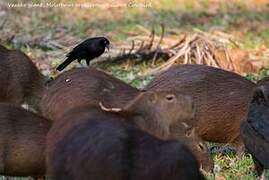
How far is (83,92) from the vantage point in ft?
21.6

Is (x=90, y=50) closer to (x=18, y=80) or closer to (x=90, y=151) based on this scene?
(x=18, y=80)

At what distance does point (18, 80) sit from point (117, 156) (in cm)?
506

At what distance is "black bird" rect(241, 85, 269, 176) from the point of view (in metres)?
5.94

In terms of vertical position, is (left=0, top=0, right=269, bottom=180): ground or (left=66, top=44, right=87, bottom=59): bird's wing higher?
(left=66, top=44, right=87, bottom=59): bird's wing

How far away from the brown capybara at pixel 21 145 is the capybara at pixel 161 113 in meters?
0.97

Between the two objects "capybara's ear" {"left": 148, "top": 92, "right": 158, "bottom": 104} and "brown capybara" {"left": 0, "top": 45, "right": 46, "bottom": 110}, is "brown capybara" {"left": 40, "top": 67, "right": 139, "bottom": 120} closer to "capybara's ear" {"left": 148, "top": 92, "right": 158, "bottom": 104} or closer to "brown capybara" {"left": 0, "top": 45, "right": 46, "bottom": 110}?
"capybara's ear" {"left": 148, "top": 92, "right": 158, "bottom": 104}

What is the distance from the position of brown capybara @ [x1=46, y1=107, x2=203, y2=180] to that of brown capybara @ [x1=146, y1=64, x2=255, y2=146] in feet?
9.45

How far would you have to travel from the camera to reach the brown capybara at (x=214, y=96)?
7223mm

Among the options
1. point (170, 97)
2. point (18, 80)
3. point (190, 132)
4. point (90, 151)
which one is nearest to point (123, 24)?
point (18, 80)

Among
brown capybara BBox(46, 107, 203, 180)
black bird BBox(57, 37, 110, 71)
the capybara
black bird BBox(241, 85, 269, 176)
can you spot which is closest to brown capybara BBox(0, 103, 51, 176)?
the capybara

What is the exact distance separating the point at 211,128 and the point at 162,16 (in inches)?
308

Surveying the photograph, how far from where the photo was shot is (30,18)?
1452 cm

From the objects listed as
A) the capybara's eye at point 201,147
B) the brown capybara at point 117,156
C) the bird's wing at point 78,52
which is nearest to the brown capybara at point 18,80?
the bird's wing at point 78,52

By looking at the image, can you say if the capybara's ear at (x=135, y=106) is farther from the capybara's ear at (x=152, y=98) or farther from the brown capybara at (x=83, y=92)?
the brown capybara at (x=83, y=92)
